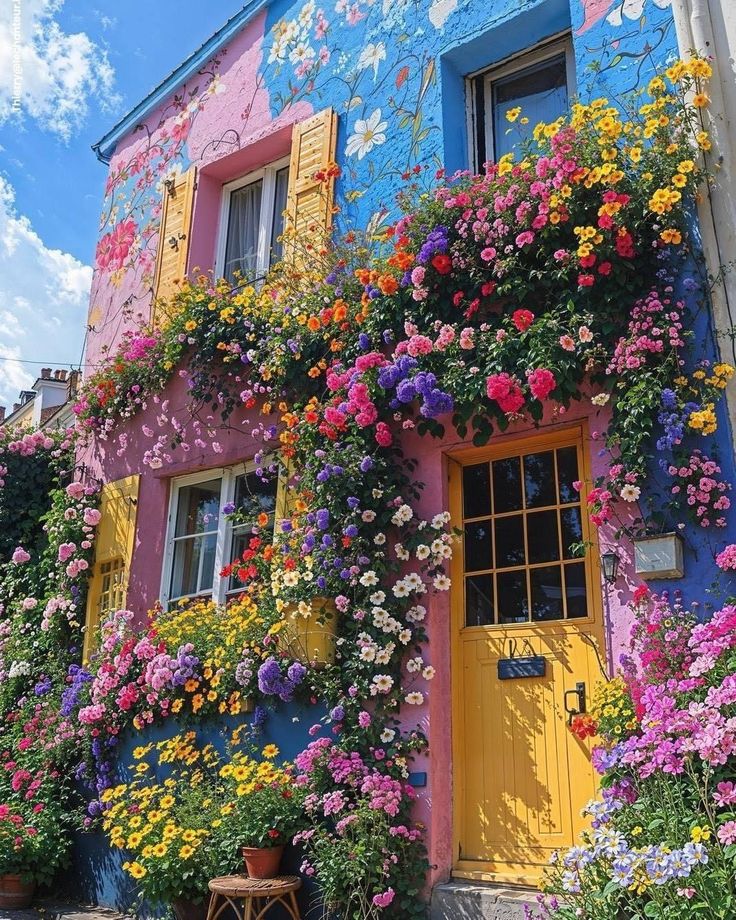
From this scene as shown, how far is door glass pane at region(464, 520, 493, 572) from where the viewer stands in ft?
18.1

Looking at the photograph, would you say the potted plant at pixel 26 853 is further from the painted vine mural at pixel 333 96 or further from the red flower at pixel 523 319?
the red flower at pixel 523 319

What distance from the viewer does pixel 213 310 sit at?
705 centimetres

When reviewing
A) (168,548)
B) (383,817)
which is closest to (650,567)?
(383,817)

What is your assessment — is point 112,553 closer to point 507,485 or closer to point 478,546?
point 478,546

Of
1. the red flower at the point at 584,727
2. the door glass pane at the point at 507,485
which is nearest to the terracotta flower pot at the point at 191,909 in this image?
the red flower at the point at 584,727

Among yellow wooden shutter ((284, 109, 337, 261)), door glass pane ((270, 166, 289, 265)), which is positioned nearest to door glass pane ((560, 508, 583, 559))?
yellow wooden shutter ((284, 109, 337, 261))

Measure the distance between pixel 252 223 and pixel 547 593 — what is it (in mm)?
4449

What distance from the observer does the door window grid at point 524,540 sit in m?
5.19

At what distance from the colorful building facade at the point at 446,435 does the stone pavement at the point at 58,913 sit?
193 centimetres

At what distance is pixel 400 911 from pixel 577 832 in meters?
0.99

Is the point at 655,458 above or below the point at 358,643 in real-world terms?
above

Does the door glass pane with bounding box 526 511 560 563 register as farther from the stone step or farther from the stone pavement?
the stone pavement

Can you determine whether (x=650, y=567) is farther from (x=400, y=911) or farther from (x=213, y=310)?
(x=213, y=310)

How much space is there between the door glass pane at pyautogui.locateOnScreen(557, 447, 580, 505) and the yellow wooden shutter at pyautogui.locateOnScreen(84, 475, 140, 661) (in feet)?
12.0
